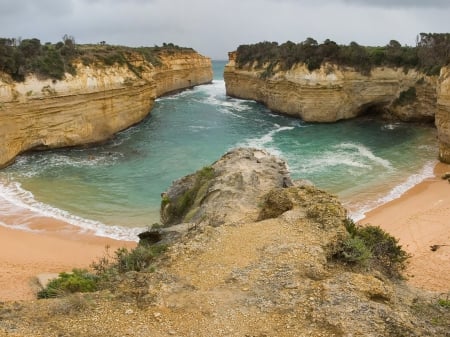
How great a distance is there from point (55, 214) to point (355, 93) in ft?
94.4

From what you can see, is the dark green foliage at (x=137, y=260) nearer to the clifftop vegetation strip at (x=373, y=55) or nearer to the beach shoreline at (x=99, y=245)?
the beach shoreline at (x=99, y=245)

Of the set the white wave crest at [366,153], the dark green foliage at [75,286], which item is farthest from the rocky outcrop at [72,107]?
the dark green foliage at [75,286]

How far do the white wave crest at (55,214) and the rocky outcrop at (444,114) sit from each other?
18.3 m

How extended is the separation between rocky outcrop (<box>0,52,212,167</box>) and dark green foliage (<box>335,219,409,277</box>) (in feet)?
73.2

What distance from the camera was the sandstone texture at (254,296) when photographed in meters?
6.88

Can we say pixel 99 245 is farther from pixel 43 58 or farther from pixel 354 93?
pixel 354 93

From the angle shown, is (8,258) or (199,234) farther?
(8,258)

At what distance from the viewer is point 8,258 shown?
15.5 meters

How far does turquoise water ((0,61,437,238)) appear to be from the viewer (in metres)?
20.7

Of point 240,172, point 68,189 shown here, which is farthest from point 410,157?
point 68,189

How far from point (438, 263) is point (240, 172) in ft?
23.3

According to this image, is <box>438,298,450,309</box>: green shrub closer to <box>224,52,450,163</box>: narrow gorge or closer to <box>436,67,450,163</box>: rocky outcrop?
<box>436,67,450,163</box>: rocky outcrop

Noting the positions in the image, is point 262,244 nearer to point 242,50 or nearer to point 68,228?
point 68,228

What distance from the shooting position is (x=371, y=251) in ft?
33.2
